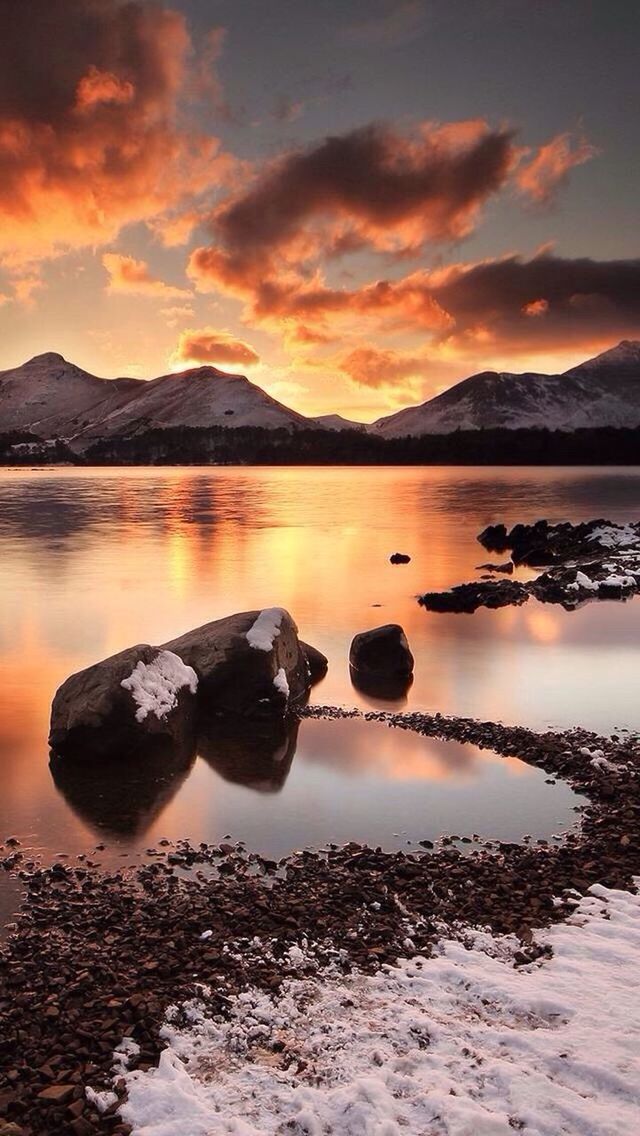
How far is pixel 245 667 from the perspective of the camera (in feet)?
56.4

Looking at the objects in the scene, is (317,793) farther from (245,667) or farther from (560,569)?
(560,569)

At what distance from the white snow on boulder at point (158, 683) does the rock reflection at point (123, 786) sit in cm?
69

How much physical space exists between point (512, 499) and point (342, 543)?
5843cm

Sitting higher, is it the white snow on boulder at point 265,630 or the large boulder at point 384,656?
the white snow on boulder at point 265,630

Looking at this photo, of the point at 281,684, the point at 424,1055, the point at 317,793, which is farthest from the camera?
the point at 281,684

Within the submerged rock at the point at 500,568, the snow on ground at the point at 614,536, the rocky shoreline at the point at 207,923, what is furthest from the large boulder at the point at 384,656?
the snow on ground at the point at 614,536

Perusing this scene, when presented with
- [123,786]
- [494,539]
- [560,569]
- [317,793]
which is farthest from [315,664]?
[494,539]

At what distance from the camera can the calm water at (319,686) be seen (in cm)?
1208

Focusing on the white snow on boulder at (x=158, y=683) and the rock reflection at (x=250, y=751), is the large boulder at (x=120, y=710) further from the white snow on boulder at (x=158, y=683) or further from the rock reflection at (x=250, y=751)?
the rock reflection at (x=250, y=751)

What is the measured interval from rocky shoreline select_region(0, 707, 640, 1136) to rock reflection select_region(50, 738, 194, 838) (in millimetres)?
1303

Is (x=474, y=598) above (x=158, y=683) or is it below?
below

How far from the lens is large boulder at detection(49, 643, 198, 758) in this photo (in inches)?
562

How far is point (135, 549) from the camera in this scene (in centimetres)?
5850

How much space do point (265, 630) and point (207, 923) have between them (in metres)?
9.17
